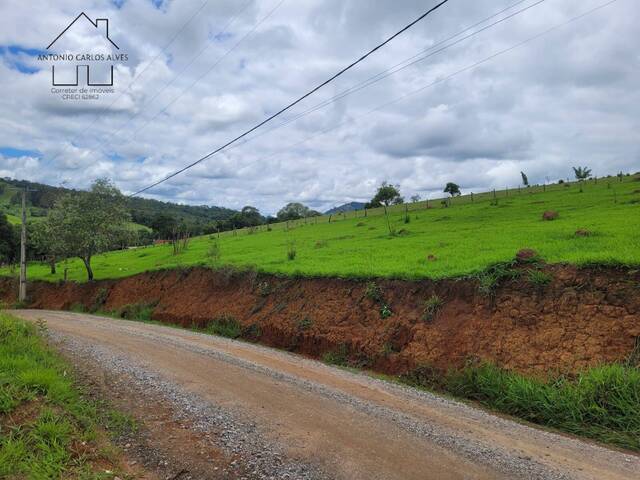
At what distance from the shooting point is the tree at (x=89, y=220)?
3588 centimetres

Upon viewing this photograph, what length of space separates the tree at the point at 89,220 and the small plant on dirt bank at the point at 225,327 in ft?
67.4

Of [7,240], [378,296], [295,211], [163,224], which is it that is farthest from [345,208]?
[378,296]

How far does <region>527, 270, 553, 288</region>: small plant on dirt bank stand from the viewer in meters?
12.2

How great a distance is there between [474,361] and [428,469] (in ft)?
18.0

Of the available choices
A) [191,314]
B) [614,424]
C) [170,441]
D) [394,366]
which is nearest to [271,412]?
[170,441]

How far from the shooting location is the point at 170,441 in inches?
275

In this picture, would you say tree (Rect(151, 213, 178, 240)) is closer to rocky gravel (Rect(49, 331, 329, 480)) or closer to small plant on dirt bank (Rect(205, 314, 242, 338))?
small plant on dirt bank (Rect(205, 314, 242, 338))

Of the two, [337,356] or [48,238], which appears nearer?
[337,356]

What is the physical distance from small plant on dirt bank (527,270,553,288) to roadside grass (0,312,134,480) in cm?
1064

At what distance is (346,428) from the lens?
7781 millimetres

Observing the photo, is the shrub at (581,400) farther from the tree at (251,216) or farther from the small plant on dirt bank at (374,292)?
the tree at (251,216)

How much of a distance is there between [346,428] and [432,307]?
697 cm

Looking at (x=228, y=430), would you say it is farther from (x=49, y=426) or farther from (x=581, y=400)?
(x=581, y=400)

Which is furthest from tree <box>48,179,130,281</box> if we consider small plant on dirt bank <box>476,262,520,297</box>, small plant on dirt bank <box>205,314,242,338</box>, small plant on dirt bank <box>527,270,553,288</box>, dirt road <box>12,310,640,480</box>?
small plant on dirt bank <box>527,270,553,288</box>
